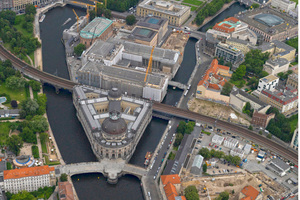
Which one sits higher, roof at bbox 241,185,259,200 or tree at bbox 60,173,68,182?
roof at bbox 241,185,259,200

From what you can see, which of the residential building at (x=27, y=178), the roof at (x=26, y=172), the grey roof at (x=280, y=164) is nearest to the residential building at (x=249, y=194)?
the grey roof at (x=280, y=164)

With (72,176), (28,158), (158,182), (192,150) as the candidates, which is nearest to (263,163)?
(192,150)

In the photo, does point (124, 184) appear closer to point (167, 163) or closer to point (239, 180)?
point (167, 163)

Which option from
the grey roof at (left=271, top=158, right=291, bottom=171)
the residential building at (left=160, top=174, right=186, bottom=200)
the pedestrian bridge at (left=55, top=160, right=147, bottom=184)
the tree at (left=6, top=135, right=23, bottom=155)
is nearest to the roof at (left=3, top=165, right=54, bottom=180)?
the pedestrian bridge at (left=55, top=160, right=147, bottom=184)

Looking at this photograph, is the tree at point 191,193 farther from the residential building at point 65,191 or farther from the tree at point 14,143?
the tree at point 14,143

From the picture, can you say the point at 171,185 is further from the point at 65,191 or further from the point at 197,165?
the point at 65,191

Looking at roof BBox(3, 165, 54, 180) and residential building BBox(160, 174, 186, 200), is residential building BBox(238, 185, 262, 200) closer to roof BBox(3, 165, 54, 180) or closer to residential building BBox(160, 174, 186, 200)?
residential building BBox(160, 174, 186, 200)

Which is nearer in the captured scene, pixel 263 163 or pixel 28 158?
pixel 28 158
